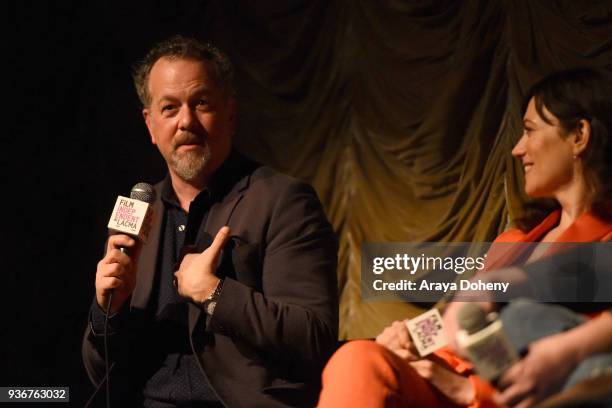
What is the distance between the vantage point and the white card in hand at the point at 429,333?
140 centimetres

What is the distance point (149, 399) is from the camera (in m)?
1.85

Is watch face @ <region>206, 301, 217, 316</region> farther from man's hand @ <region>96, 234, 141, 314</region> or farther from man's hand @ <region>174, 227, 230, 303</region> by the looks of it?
man's hand @ <region>96, 234, 141, 314</region>

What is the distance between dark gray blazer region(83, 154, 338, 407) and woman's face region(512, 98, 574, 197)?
492mm

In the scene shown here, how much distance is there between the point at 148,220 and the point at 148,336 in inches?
11.9

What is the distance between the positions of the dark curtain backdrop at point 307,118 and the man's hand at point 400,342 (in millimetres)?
1413

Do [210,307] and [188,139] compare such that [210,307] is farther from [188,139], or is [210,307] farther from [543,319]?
[543,319]

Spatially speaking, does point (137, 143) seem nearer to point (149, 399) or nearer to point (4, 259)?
point (4, 259)

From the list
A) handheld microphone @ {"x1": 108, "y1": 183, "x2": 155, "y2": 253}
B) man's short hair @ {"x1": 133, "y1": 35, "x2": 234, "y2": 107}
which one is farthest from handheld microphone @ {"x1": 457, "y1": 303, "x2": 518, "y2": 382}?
man's short hair @ {"x1": 133, "y1": 35, "x2": 234, "y2": 107}

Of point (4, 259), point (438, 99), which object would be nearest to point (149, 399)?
point (4, 259)

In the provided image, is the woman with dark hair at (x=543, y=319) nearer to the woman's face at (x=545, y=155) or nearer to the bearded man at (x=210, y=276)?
the woman's face at (x=545, y=155)

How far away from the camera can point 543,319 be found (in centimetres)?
115

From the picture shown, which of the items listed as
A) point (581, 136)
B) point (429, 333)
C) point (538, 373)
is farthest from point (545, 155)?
point (538, 373)

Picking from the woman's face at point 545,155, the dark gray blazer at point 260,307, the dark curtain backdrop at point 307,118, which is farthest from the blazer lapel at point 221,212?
the dark curtain backdrop at point 307,118

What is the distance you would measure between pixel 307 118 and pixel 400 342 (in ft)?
9.71
